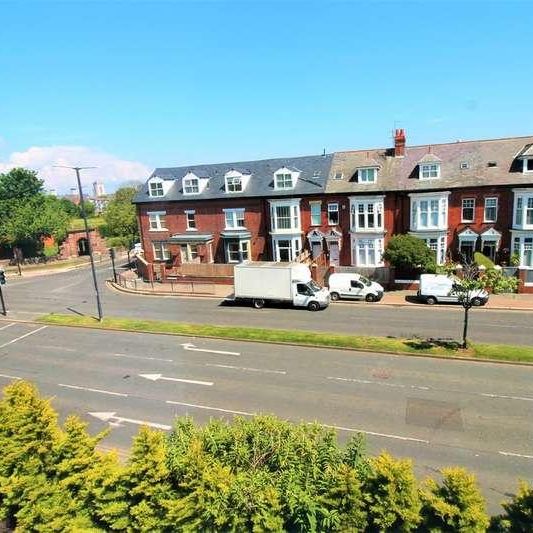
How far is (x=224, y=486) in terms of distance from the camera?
29.2 feet

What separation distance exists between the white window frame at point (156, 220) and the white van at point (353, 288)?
854 inches

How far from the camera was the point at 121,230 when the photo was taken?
217ft

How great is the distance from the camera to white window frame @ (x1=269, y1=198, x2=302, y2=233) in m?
41.9

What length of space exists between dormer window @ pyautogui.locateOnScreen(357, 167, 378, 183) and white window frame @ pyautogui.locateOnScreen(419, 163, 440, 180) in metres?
3.94

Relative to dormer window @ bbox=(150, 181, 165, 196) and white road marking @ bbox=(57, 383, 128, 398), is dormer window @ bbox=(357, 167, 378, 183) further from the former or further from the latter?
white road marking @ bbox=(57, 383, 128, 398)

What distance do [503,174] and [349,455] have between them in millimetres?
33742

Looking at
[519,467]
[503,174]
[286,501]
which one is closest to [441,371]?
[519,467]

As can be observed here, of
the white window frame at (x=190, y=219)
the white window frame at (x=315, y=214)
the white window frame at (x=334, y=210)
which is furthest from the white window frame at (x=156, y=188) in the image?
the white window frame at (x=334, y=210)

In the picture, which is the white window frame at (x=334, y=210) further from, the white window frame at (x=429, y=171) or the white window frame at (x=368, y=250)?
the white window frame at (x=429, y=171)

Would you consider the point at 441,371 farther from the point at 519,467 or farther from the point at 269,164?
the point at 269,164

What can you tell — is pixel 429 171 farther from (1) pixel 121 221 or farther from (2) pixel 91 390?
(1) pixel 121 221

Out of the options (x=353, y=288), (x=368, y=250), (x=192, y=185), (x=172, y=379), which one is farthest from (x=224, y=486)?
(x=192, y=185)

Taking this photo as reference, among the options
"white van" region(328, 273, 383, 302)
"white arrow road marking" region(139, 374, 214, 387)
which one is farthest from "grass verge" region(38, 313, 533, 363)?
"white van" region(328, 273, 383, 302)

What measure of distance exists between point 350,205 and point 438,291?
12.2 metres
